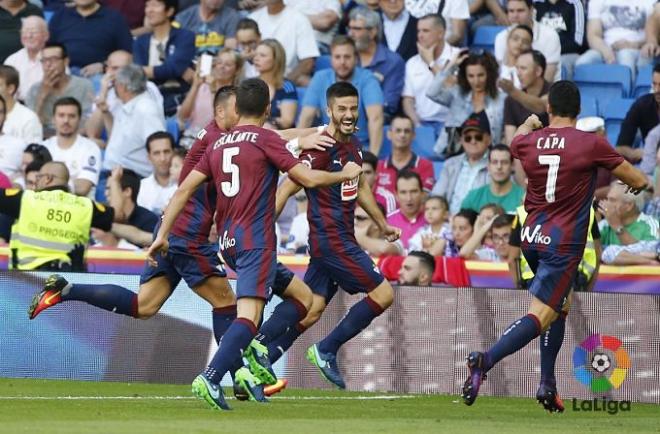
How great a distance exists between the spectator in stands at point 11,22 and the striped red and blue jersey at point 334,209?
30.0 feet

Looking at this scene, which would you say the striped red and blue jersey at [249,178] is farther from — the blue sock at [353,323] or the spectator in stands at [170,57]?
the spectator in stands at [170,57]

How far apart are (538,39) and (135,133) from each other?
4706 millimetres

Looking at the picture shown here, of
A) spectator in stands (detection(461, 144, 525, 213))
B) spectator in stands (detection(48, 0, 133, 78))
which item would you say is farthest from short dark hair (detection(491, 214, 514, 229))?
spectator in stands (detection(48, 0, 133, 78))

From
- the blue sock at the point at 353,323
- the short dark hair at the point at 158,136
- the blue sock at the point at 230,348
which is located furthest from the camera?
the short dark hair at the point at 158,136

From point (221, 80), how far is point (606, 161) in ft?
24.9

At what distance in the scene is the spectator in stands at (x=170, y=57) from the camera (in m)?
18.9

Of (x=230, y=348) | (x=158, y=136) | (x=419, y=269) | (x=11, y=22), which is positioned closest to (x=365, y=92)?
(x=158, y=136)

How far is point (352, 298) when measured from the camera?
1335 centimetres

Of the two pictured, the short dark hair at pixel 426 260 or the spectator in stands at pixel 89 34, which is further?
the spectator in stands at pixel 89 34

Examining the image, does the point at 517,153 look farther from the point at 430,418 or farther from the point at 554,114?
the point at 430,418

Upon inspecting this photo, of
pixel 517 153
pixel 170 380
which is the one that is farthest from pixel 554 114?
pixel 170 380

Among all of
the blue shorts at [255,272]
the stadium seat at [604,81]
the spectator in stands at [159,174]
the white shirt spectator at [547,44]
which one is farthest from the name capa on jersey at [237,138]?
the stadium seat at [604,81]

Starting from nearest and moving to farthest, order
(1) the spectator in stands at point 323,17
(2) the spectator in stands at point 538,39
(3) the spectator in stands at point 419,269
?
(3) the spectator in stands at point 419,269
(2) the spectator in stands at point 538,39
(1) the spectator in stands at point 323,17

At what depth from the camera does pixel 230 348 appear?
32.6 feet
